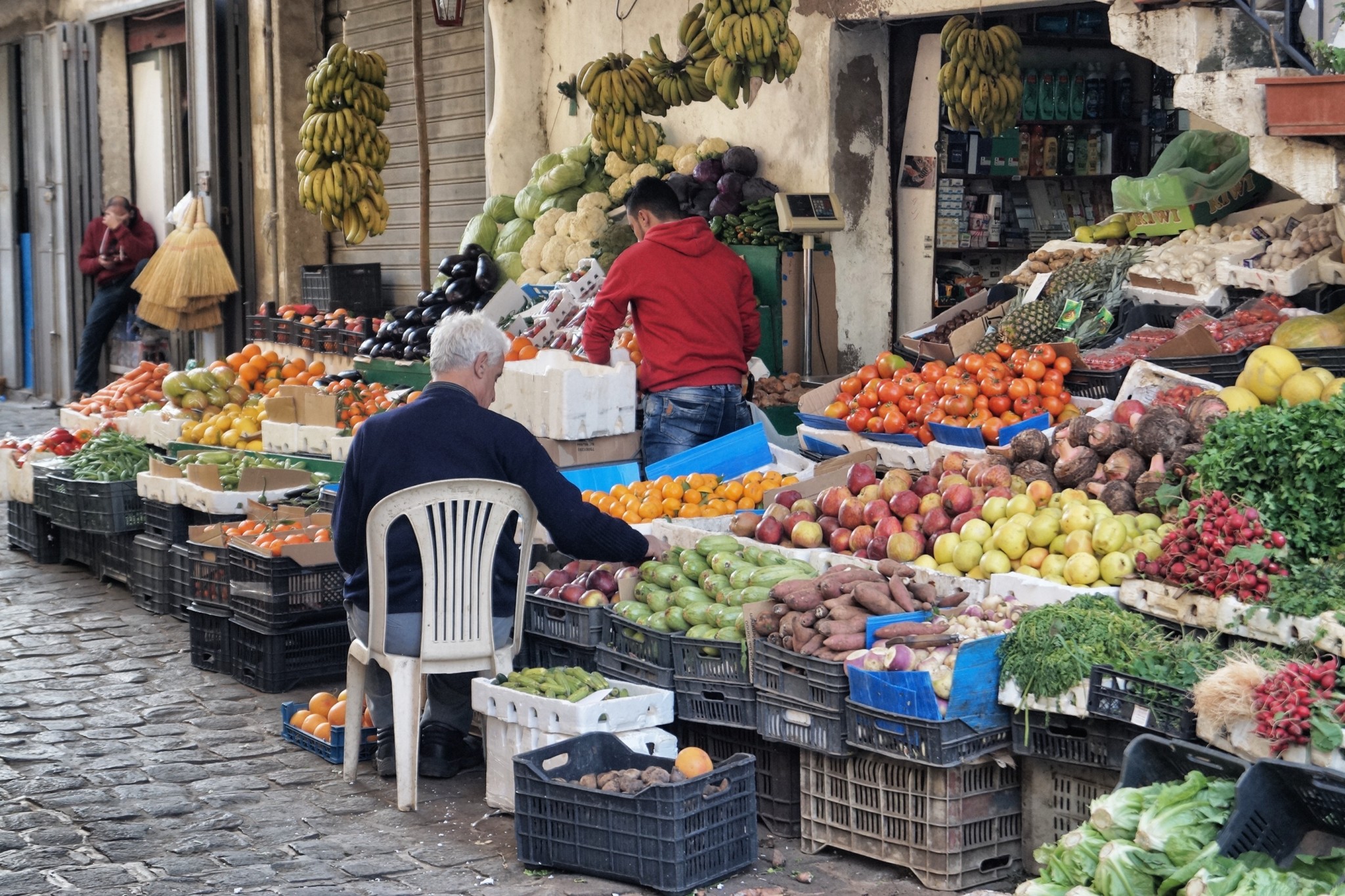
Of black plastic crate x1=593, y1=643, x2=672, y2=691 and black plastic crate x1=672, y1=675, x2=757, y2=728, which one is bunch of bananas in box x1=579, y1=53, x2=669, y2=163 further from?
black plastic crate x1=672, y1=675, x2=757, y2=728

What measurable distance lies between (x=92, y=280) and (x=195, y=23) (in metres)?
3.57

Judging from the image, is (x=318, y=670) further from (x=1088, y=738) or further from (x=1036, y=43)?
(x=1036, y=43)

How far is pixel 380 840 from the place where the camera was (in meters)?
4.80

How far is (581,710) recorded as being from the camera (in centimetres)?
466

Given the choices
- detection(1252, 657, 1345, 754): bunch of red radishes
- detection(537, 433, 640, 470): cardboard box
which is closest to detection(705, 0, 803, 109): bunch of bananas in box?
detection(537, 433, 640, 470): cardboard box

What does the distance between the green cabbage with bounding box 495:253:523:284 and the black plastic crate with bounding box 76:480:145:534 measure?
2959 millimetres

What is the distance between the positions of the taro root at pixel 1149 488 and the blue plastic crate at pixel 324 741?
9.10ft

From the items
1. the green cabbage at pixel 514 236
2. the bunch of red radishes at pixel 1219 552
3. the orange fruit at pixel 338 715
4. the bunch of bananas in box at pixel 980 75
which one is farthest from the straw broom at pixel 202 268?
the bunch of red radishes at pixel 1219 552

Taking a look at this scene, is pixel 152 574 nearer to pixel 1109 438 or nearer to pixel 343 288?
pixel 343 288

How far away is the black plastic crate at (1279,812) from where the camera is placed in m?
3.08

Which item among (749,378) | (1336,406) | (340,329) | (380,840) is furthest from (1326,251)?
(340,329)

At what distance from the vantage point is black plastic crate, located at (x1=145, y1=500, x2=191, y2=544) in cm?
775

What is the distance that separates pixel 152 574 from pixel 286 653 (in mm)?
1875

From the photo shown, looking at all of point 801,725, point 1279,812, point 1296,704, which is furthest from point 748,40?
point 1279,812
